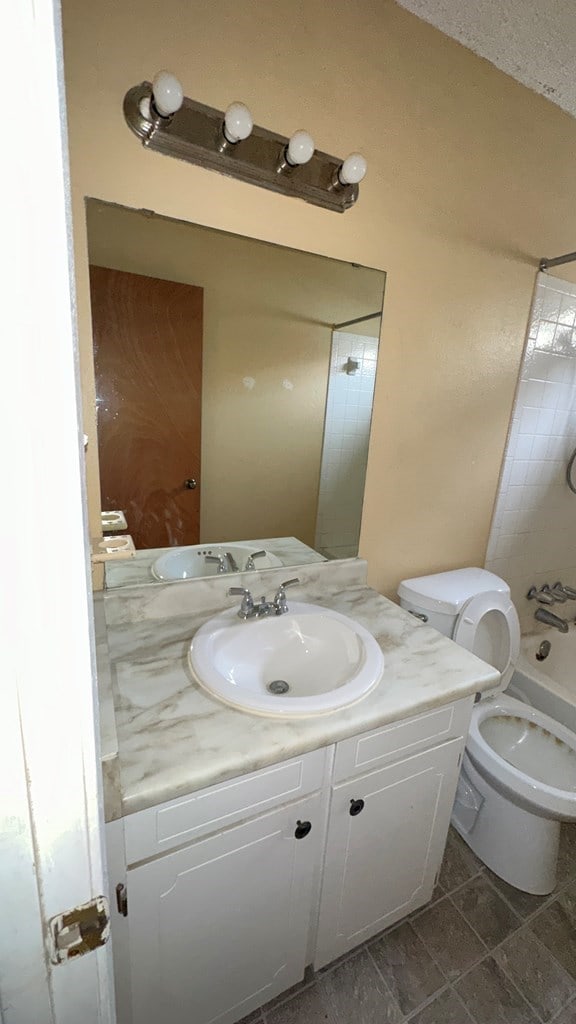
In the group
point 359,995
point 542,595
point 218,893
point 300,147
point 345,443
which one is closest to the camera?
point 218,893

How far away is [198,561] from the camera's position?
1.26 meters

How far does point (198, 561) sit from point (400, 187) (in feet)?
4.05

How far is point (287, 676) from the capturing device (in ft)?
3.60

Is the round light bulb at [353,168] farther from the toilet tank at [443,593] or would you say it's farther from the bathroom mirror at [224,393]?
the toilet tank at [443,593]

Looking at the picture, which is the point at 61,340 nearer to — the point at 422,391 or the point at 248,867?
the point at 248,867

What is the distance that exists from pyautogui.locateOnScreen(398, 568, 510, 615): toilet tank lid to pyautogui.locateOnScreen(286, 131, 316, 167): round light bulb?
1.25 m

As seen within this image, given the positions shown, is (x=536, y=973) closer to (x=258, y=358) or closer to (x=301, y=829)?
(x=301, y=829)

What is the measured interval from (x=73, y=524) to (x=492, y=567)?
72.9 inches

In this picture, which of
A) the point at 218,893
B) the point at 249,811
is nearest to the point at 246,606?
the point at 249,811

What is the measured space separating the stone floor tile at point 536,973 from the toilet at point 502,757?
162mm

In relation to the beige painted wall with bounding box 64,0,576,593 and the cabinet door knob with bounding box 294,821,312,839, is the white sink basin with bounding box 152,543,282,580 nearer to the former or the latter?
the beige painted wall with bounding box 64,0,576,593

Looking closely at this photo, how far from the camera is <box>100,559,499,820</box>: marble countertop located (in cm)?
69

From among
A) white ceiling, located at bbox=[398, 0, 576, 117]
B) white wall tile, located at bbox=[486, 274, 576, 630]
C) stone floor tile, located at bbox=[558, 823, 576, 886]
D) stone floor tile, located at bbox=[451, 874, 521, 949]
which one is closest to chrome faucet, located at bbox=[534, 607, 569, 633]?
white wall tile, located at bbox=[486, 274, 576, 630]

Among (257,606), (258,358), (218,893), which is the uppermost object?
(258,358)
